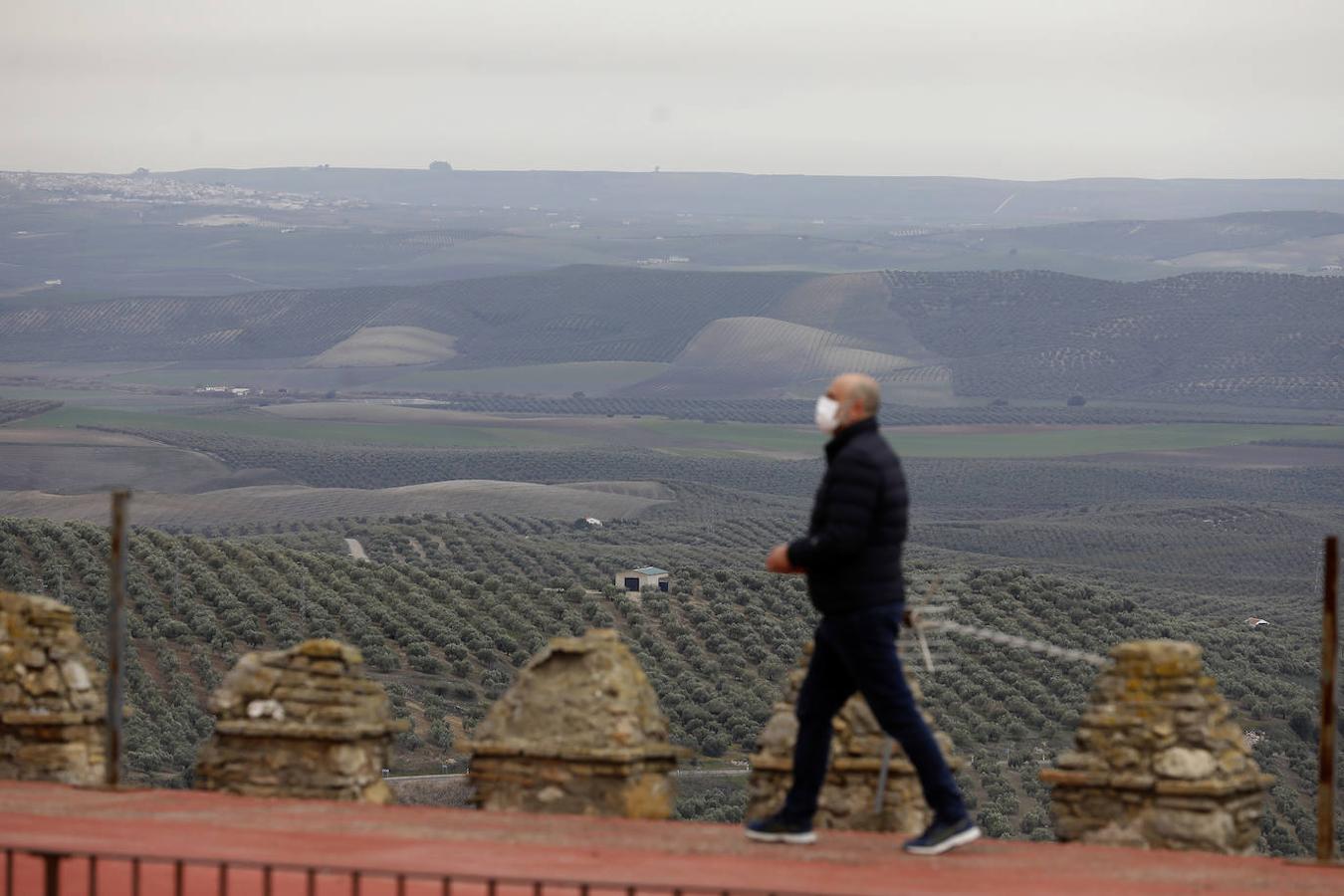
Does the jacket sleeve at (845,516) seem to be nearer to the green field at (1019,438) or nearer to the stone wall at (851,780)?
the stone wall at (851,780)

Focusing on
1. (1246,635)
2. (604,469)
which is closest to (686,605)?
(1246,635)

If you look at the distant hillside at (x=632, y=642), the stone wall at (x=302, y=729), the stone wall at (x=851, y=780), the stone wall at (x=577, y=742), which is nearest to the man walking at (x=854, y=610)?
the stone wall at (x=851, y=780)

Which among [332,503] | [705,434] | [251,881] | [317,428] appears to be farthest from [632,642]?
[705,434]

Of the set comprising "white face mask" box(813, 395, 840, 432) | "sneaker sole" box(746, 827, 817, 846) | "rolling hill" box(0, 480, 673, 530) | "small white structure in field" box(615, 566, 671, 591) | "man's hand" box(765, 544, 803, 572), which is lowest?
"rolling hill" box(0, 480, 673, 530)

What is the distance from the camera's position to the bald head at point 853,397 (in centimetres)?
923

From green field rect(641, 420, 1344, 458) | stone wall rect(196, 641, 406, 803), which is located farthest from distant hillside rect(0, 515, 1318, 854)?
green field rect(641, 420, 1344, 458)

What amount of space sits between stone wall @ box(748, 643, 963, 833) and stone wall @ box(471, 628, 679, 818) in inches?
16.3

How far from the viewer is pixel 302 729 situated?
32.6ft

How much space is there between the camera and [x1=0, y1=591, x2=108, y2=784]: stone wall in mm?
10570

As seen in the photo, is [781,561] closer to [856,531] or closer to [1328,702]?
[856,531]

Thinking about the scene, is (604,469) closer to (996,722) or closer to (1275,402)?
(1275,402)

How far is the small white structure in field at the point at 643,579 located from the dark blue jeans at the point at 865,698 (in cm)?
4187

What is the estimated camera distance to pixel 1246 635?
54.1 meters

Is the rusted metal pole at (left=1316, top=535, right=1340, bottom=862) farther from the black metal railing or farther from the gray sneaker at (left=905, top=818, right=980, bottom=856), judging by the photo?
the black metal railing
